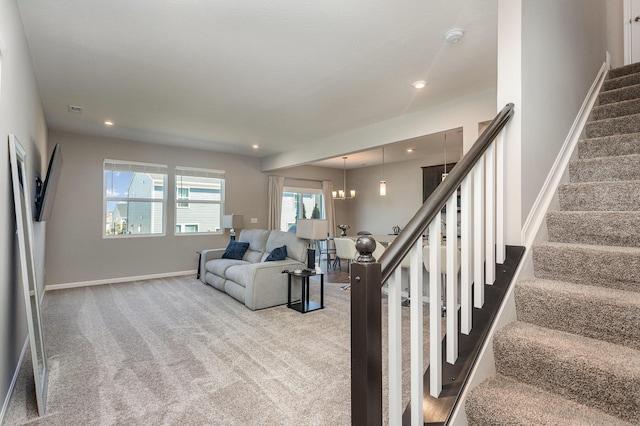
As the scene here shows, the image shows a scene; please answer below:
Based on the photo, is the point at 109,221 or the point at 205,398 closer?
the point at 205,398

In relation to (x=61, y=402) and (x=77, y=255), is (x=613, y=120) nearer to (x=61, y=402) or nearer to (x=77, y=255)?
(x=61, y=402)

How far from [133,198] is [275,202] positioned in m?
3.04

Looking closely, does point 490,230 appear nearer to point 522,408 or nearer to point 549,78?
point 522,408

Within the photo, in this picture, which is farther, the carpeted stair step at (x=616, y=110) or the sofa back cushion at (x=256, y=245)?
the sofa back cushion at (x=256, y=245)

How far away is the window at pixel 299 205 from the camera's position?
8297mm

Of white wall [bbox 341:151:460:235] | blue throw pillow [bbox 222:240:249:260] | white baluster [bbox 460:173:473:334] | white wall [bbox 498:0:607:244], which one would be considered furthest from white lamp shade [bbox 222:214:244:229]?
white baluster [bbox 460:173:473:334]

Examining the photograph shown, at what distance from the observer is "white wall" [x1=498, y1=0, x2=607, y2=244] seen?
1686 millimetres

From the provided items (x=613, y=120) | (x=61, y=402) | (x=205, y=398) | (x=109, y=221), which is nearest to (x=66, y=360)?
(x=61, y=402)

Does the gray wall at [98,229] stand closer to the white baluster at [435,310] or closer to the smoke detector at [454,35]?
the smoke detector at [454,35]

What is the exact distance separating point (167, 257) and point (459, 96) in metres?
5.75

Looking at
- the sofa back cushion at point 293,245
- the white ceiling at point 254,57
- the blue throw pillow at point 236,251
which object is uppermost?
the white ceiling at point 254,57

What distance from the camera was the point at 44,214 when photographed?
3.17 meters

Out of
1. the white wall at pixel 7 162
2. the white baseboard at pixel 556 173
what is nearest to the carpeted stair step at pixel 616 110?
the white baseboard at pixel 556 173

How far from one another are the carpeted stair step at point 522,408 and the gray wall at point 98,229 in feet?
20.1
